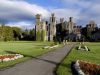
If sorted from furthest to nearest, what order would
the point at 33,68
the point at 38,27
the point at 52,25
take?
the point at 52,25 → the point at 38,27 → the point at 33,68

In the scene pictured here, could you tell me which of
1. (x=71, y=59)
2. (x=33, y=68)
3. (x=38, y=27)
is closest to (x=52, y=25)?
(x=38, y=27)

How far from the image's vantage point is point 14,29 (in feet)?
597

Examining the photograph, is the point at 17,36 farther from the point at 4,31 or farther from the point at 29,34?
the point at 4,31

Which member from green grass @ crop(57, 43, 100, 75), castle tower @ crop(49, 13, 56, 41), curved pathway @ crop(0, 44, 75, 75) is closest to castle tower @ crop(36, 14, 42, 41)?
castle tower @ crop(49, 13, 56, 41)

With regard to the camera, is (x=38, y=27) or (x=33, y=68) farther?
(x=38, y=27)

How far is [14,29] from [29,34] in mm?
10277

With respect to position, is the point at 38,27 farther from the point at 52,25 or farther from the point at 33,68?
the point at 33,68

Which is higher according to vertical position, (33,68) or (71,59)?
(71,59)

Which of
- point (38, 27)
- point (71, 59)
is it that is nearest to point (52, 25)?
point (38, 27)

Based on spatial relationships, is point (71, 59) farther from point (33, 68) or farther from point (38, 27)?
point (38, 27)

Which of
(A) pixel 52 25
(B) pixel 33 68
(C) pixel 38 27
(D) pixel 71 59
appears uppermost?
(A) pixel 52 25

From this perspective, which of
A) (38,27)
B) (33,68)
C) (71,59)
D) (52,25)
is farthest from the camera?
(52,25)

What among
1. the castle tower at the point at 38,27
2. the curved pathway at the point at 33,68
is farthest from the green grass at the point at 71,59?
the castle tower at the point at 38,27

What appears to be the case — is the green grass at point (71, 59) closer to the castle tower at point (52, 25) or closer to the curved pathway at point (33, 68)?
the curved pathway at point (33, 68)
